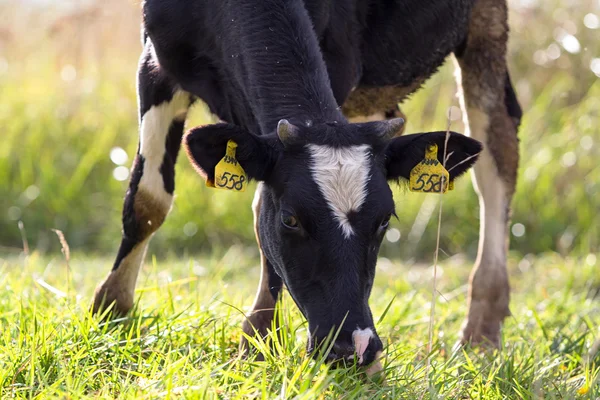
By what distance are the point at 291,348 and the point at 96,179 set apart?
18.7 ft

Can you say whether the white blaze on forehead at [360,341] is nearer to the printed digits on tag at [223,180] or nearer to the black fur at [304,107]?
the black fur at [304,107]

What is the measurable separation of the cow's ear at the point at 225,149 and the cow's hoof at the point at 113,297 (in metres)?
1.23

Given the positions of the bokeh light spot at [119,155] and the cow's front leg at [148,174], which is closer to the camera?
the cow's front leg at [148,174]

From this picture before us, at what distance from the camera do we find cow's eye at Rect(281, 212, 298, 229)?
348cm

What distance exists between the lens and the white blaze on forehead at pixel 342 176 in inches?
133

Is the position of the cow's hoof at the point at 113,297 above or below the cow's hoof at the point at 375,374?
below

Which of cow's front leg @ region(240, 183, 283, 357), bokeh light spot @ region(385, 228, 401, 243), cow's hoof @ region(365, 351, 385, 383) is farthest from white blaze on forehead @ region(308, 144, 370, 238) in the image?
bokeh light spot @ region(385, 228, 401, 243)

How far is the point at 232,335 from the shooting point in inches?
162

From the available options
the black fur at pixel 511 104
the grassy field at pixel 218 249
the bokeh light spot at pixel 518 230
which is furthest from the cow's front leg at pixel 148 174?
the bokeh light spot at pixel 518 230

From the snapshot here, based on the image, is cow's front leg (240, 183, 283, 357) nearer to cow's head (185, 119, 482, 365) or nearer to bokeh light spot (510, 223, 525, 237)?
cow's head (185, 119, 482, 365)

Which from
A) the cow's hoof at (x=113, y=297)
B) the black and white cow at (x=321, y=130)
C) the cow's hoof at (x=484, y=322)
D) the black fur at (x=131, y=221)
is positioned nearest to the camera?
the black and white cow at (x=321, y=130)

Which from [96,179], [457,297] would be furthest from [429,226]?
[96,179]

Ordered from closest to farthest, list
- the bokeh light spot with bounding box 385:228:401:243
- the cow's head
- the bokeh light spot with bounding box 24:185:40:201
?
1. the cow's head
2. the bokeh light spot with bounding box 385:228:401:243
3. the bokeh light spot with bounding box 24:185:40:201

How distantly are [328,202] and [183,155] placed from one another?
5.80 m
